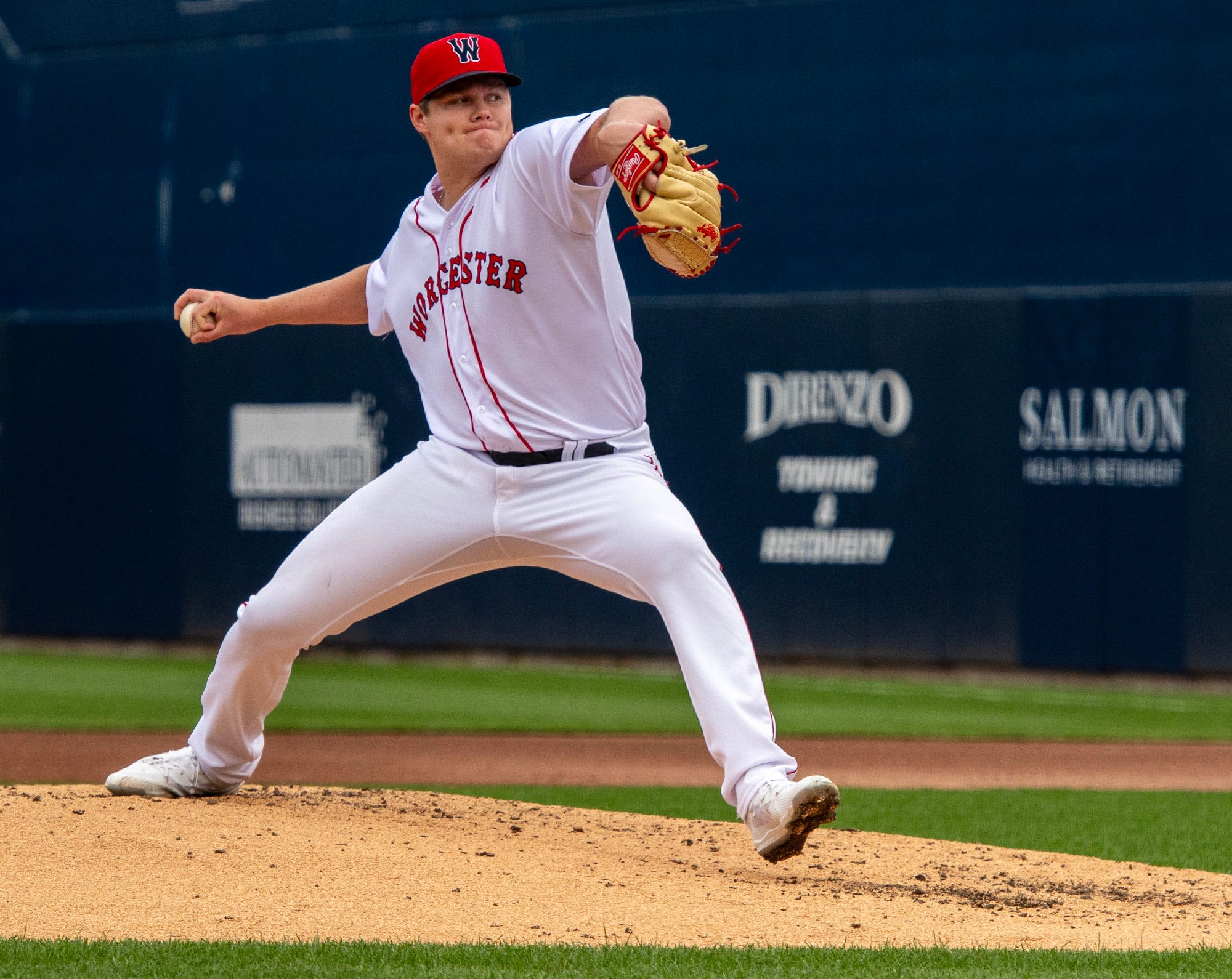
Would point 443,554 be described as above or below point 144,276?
below

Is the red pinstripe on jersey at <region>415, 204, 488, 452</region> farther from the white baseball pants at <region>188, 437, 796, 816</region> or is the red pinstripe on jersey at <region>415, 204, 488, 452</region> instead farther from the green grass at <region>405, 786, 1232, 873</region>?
the green grass at <region>405, 786, 1232, 873</region>

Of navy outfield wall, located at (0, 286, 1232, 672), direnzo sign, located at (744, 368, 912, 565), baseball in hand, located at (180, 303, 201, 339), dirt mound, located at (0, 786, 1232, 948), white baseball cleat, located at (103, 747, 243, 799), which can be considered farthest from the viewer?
direnzo sign, located at (744, 368, 912, 565)

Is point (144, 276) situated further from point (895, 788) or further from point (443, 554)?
point (443, 554)

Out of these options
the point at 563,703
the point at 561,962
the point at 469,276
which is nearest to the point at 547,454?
the point at 469,276

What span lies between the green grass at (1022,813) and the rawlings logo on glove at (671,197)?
2496 mm

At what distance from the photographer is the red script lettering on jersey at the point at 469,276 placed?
4070 millimetres

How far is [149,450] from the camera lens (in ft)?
43.9

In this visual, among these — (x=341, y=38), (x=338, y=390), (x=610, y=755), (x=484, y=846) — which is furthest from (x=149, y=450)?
(x=484, y=846)

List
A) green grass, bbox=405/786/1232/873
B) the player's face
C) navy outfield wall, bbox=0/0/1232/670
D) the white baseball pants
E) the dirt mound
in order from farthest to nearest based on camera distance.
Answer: navy outfield wall, bbox=0/0/1232/670 → green grass, bbox=405/786/1232/873 → the player's face → the white baseball pants → the dirt mound

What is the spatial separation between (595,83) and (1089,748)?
741 cm

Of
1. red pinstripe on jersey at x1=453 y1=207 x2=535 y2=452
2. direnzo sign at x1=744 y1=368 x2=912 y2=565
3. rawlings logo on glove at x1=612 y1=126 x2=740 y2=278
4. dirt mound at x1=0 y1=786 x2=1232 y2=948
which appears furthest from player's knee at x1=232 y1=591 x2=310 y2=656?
direnzo sign at x1=744 y1=368 x2=912 y2=565

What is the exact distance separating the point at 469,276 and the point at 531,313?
18cm

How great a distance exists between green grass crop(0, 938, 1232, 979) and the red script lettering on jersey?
5.11 ft

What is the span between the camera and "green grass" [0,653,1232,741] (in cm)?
891
